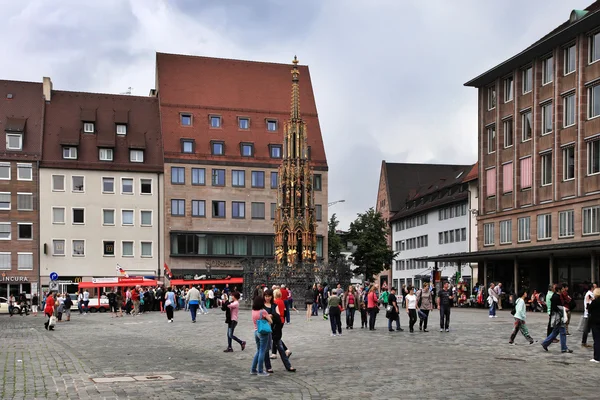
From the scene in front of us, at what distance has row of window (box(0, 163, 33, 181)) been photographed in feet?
246

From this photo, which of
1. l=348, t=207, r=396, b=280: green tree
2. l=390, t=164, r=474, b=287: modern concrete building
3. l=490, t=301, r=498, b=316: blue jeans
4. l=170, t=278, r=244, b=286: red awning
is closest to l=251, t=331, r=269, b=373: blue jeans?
l=490, t=301, r=498, b=316: blue jeans

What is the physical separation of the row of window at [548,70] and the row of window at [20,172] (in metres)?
38.5

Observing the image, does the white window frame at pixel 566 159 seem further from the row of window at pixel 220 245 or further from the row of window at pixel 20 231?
the row of window at pixel 20 231

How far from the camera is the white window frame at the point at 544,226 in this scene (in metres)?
53.5

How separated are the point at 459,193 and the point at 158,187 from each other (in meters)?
27.7

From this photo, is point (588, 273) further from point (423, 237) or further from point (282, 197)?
point (423, 237)

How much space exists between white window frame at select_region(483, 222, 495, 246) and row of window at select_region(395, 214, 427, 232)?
109 feet

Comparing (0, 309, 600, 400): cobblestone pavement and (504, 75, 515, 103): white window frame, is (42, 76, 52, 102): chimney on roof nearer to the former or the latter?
(504, 75, 515, 103): white window frame

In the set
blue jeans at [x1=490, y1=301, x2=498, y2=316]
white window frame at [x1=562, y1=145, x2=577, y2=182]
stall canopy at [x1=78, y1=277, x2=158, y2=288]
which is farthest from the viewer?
stall canopy at [x1=78, y1=277, x2=158, y2=288]

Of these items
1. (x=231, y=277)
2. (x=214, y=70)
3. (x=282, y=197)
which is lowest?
(x=231, y=277)

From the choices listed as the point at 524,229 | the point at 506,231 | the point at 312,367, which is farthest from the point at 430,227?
the point at 312,367

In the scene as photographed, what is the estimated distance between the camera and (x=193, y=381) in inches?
611

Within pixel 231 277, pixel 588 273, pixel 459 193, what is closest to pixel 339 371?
pixel 588 273

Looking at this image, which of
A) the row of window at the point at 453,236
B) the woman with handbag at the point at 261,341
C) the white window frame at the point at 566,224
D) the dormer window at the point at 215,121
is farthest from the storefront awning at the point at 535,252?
the woman with handbag at the point at 261,341
